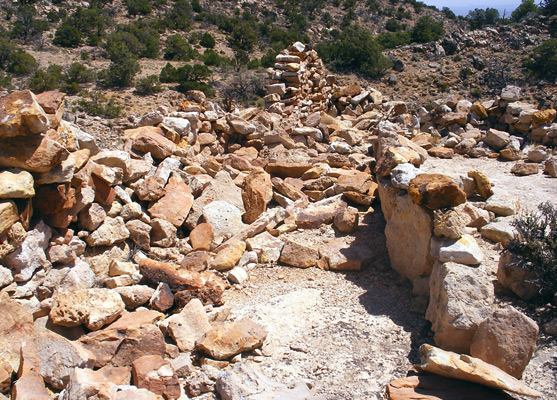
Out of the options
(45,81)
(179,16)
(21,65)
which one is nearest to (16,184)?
(45,81)

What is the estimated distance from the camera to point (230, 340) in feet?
13.2

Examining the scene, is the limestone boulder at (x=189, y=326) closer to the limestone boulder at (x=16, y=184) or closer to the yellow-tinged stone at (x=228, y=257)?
the yellow-tinged stone at (x=228, y=257)

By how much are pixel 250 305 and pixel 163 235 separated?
73.1 inches

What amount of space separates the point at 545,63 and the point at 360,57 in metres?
7.57

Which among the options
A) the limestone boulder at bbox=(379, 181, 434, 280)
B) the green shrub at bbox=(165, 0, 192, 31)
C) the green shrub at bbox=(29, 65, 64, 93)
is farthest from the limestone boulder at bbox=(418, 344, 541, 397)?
the green shrub at bbox=(165, 0, 192, 31)

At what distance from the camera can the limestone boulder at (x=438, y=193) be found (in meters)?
4.68

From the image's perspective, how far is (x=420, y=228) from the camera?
5023 millimetres

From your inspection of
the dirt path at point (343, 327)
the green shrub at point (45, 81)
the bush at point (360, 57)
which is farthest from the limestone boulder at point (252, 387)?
the bush at point (360, 57)

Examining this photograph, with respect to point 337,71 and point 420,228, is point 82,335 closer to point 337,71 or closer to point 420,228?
point 420,228

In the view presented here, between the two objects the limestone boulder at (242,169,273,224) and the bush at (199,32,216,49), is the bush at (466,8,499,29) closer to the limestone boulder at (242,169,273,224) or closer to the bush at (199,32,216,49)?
the bush at (199,32,216,49)

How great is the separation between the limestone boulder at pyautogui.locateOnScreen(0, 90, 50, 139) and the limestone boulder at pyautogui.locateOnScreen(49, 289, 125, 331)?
5.45 feet

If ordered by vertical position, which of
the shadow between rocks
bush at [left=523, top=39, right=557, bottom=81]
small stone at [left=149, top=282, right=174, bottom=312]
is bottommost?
small stone at [left=149, top=282, right=174, bottom=312]

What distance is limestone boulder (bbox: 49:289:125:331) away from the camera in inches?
162

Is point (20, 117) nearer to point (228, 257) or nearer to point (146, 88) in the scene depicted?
point (228, 257)
